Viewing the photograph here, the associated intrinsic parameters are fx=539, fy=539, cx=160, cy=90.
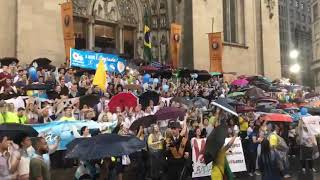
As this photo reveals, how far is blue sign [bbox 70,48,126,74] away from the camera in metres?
21.9

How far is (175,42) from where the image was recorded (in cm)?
2831

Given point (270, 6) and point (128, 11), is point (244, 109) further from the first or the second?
point (270, 6)

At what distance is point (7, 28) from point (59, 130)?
10064 mm

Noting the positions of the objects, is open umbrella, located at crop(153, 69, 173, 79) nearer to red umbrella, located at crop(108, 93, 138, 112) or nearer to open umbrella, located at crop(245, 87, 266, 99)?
open umbrella, located at crop(245, 87, 266, 99)

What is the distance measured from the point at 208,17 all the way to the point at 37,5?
1146 centimetres

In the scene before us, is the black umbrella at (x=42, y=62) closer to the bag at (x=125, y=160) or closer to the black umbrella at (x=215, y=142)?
the bag at (x=125, y=160)

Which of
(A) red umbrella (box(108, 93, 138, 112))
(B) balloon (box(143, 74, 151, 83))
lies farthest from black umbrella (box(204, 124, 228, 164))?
(B) balloon (box(143, 74, 151, 83))

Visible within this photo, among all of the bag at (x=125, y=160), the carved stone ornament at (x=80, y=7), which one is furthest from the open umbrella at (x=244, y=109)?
the carved stone ornament at (x=80, y=7)

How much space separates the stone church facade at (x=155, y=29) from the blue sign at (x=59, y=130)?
9235 mm

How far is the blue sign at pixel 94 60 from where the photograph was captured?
21.9 m

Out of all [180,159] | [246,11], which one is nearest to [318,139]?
[180,159]

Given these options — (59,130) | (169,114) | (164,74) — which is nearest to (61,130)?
(59,130)

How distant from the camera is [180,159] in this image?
13875 mm

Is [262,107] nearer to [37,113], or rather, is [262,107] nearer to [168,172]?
[168,172]
